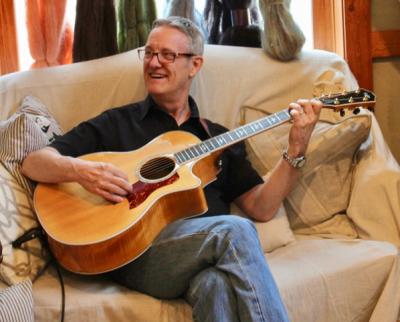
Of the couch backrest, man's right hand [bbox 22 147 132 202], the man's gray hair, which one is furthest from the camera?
the couch backrest

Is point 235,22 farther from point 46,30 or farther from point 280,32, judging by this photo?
point 46,30

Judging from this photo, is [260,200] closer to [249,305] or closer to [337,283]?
[337,283]

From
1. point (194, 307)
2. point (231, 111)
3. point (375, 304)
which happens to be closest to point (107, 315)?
point (194, 307)

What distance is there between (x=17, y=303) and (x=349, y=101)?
111cm

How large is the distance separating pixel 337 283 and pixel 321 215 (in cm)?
36

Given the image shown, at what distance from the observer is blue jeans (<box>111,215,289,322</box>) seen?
119cm

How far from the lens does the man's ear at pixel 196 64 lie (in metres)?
1.76

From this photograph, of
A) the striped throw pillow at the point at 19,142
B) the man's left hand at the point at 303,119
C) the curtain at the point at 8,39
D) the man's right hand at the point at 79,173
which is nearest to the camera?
Result: the man's right hand at the point at 79,173

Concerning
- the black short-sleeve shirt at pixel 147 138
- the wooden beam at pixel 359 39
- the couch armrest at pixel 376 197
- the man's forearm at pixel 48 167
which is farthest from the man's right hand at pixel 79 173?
the wooden beam at pixel 359 39

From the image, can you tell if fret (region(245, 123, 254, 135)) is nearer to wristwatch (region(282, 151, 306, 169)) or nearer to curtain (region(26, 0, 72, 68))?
wristwatch (region(282, 151, 306, 169))

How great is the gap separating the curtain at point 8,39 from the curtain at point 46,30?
15cm

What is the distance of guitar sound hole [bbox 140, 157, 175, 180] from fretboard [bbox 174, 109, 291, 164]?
0.03m

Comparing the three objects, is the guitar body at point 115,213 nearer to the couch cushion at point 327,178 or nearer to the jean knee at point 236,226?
the jean knee at point 236,226

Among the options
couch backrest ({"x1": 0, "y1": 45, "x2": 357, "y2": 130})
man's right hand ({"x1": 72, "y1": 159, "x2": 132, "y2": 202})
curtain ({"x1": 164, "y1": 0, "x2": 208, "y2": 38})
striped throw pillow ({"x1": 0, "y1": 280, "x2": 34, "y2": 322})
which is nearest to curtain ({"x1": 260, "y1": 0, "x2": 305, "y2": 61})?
couch backrest ({"x1": 0, "y1": 45, "x2": 357, "y2": 130})
